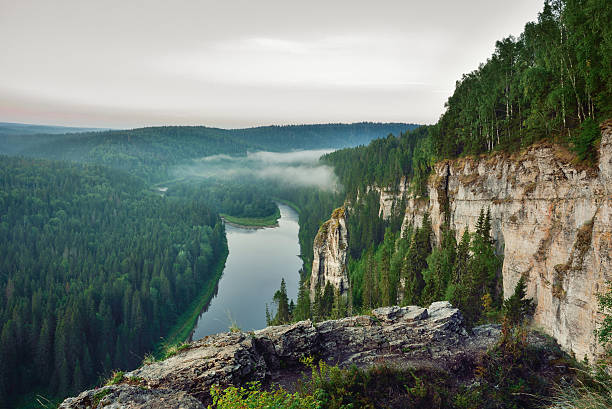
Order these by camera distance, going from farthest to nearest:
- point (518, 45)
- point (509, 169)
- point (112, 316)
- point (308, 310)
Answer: point (112, 316) → point (308, 310) → point (518, 45) → point (509, 169)

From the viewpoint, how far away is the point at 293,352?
12125 mm

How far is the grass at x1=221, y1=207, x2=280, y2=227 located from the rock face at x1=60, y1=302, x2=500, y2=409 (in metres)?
95.6

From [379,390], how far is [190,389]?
551 centimetres

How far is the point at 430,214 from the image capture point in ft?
118

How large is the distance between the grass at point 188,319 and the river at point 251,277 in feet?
3.07

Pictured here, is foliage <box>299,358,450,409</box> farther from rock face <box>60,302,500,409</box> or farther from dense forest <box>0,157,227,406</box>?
dense forest <box>0,157,227,406</box>

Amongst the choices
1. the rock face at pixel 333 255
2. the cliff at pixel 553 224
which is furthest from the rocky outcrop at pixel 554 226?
the rock face at pixel 333 255

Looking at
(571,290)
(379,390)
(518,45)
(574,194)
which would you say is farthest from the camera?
(518,45)

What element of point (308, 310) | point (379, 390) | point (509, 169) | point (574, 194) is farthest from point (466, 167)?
point (379, 390)

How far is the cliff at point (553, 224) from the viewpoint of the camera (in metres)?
14.1

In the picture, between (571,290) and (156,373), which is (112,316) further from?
(571,290)

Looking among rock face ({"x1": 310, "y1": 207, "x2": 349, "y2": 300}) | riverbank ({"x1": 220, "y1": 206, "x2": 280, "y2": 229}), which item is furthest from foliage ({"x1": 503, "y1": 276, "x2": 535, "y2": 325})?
riverbank ({"x1": 220, "y1": 206, "x2": 280, "y2": 229})

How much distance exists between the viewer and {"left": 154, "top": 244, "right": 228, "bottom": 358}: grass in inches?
1762

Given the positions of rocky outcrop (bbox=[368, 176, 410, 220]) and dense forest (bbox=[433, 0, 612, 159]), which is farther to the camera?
rocky outcrop (bbox=[368, 176, 410, 220])
